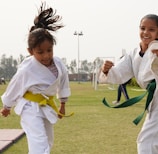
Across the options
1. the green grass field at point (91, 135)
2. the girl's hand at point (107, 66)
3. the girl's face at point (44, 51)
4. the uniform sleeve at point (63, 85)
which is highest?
the girl's face at point (44, 51)

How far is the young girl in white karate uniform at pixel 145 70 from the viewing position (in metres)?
3.55

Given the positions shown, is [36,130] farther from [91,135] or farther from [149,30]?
[91,135]

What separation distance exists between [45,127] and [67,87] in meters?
0.49

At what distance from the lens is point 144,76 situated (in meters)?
3.70

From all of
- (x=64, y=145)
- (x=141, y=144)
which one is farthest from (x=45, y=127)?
(x=64, y=145)

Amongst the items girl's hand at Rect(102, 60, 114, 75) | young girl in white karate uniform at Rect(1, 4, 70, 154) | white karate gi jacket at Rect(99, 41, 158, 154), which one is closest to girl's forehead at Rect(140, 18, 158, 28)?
white karate gi jacket at Rect(99, 41, 158, 154)

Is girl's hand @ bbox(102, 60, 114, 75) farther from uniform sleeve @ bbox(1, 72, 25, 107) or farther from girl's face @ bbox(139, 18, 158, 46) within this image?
uniform sleeve @ bbox(1, 72, 25, 107)

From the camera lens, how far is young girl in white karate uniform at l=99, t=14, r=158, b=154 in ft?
11.7

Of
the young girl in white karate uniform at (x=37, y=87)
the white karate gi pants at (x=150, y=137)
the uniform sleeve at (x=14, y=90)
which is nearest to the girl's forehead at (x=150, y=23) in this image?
the white karate gi pants at (x=150, y=137)

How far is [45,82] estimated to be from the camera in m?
Answer: 4.08

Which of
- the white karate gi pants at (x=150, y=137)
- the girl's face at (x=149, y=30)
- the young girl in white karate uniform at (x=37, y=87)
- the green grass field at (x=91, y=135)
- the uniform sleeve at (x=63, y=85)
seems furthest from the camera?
the green grass field at (x=91, y=135)

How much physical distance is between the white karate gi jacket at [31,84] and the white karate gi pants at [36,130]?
0.06 meters

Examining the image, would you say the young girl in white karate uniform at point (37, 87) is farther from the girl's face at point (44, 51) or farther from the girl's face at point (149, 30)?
the girl's face at point (149, 30)

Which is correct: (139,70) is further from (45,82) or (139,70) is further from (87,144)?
(87,144)
